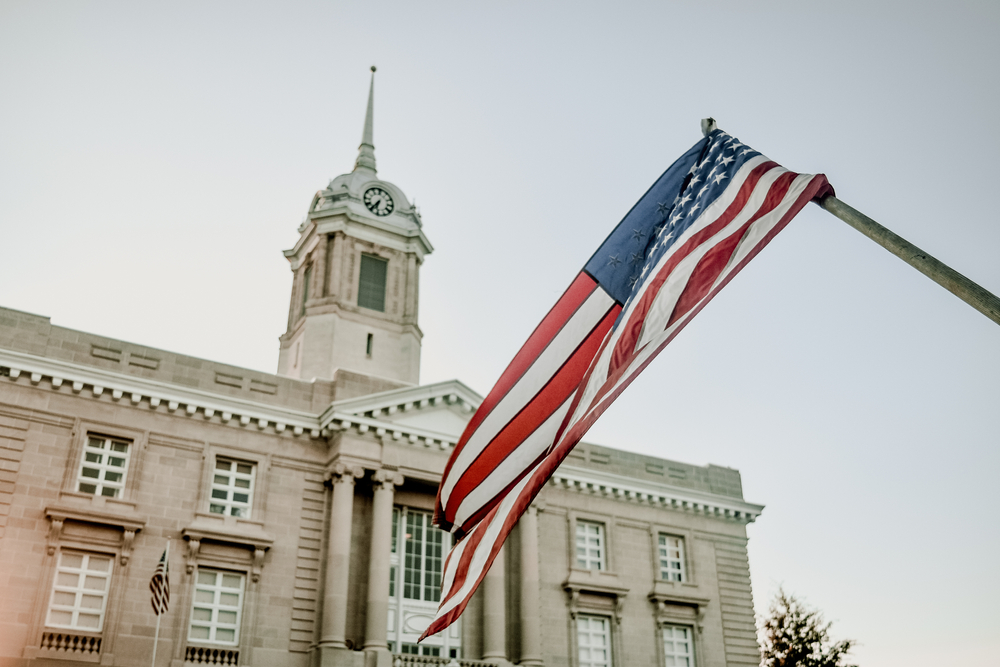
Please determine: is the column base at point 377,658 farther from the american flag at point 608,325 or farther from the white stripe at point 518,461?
the white stripe at point 518,461

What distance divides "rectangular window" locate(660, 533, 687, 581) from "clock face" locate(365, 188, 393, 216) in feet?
68.1

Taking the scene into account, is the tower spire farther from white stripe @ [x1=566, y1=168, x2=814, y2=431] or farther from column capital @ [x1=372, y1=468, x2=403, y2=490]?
white stripe @ [x1=566, y1=168, x2=814, y2=431]

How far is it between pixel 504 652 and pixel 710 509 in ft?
43.9

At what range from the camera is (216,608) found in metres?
28.6

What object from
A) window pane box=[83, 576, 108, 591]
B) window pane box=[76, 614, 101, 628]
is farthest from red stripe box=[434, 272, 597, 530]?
window pane box=[83, 576, 108, 591]

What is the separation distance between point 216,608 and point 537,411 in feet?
66.3

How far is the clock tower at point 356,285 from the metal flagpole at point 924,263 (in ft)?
111

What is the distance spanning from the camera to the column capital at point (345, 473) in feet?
103

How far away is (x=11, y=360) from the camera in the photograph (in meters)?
28.0

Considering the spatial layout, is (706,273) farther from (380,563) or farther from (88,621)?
(88,621)

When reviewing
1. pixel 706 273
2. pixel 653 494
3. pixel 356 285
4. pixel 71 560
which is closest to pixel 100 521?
pixel 71 560

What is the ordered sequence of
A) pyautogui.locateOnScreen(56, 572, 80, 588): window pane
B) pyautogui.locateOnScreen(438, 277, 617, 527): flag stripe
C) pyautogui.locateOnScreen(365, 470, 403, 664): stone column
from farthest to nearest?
pyautogui.locateOnScreen(365, 470, 403, 664): stone column < pyautogui.locateOnScreen(56, 572, 80, 588): window pane < pyautogui.locateOnScreen(438, 277, 617, 527): flag stripe

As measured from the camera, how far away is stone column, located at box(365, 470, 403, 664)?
29.3 metres

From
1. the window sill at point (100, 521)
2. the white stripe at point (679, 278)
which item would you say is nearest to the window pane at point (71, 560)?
the window sill at point (100, 521)
